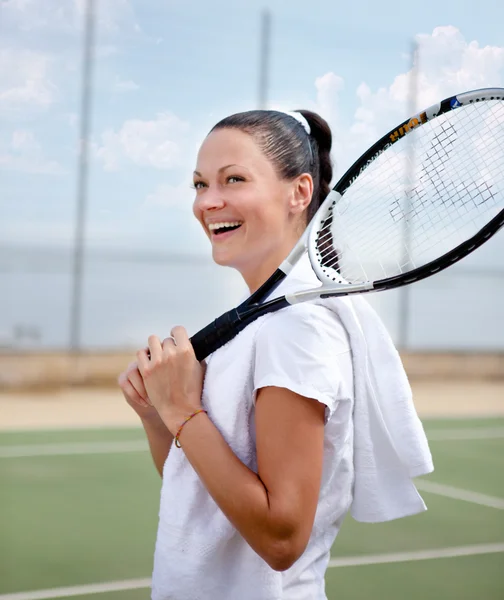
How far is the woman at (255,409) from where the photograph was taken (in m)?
1.20

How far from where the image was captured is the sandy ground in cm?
633

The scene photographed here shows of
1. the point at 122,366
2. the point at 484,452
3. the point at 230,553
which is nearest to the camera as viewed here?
the point at 230,553

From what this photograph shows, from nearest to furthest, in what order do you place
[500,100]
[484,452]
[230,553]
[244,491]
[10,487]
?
[244,491], [230,553], [500,100], [10,487], [484,452]

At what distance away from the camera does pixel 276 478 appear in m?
1.19

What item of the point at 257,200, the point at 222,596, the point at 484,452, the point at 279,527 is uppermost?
the point at 257,200

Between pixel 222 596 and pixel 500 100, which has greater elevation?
pixel 500 100

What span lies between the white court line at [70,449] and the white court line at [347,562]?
2.14 meters

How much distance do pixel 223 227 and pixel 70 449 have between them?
404 centimetres

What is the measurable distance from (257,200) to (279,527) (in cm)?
45

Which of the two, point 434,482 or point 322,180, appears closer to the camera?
point 322,180

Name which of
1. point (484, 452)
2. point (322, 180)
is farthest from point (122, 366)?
point (322, 180)

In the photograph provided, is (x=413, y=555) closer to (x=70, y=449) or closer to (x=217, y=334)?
(x=217, y=334)

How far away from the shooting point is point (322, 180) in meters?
1.54

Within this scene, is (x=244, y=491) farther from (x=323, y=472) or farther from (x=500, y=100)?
(x=500, y=100)
